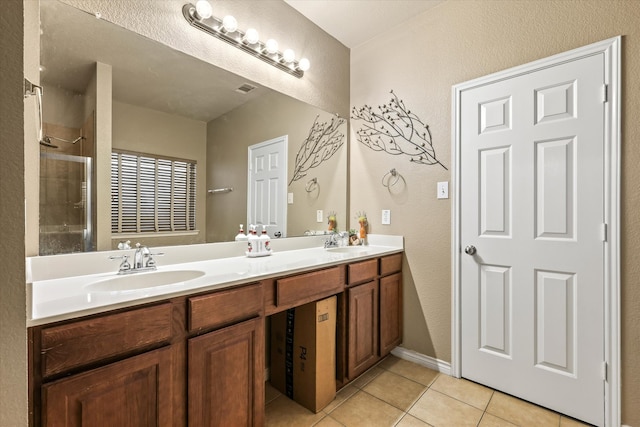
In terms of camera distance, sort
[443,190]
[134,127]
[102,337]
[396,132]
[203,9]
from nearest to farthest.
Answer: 1. [102,337]
2. [134,127]
3. [203,9]
4. [443,190]
5. [396,132]

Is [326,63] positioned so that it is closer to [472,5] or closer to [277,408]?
[472,5]

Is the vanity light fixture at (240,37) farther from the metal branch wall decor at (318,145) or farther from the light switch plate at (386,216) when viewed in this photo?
the light switch plate at (386,216)

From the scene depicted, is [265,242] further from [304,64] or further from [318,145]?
[304,64]

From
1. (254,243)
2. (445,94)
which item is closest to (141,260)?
(254,243)

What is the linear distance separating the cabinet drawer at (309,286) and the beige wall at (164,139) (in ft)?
2.01

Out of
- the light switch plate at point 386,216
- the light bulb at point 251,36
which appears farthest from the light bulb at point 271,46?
the light switch plate at point 386,216

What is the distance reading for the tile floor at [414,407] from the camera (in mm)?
1596

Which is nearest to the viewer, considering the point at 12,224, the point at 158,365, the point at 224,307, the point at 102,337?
the point at 12,224

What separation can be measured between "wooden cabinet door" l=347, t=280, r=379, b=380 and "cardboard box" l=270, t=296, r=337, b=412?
0.14 meters

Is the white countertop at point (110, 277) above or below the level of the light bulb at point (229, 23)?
below

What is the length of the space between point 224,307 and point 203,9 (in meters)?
1.54

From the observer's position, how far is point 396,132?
2.33 metres

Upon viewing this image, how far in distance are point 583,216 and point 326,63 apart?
2.03 metres

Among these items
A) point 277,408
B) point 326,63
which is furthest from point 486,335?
point 326,63
